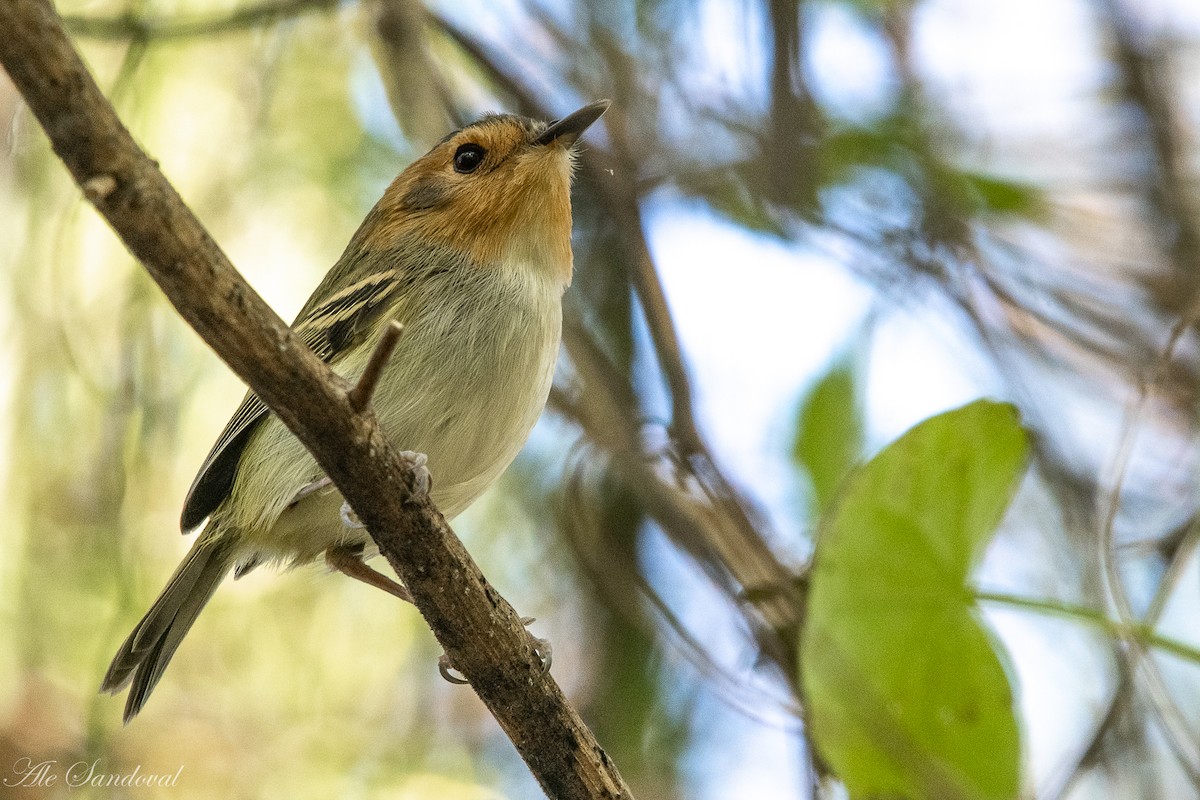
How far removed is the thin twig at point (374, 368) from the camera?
1.98 meters

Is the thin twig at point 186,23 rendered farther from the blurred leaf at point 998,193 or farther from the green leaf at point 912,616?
the green leaf at point 912,616

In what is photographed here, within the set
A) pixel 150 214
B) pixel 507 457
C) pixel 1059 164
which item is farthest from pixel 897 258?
pixel 150 214

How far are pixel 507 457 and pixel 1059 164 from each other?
273 centimetres

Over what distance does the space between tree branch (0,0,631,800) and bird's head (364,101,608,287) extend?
1.16 meters

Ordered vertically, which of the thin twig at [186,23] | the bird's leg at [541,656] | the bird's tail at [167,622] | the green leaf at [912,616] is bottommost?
the green leaf at [912,616]

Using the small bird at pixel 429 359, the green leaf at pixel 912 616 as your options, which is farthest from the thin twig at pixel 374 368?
the green leaf at pixel 912 616

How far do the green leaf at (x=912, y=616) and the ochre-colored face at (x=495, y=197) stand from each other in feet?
4.40

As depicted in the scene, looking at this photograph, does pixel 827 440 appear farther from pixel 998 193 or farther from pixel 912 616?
pixel 998 193

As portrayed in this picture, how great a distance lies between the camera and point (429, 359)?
304 centimetres

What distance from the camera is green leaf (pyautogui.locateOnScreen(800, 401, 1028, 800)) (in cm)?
241

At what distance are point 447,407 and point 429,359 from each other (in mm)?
138

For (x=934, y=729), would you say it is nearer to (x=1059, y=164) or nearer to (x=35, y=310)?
(x=1059, y=164)
